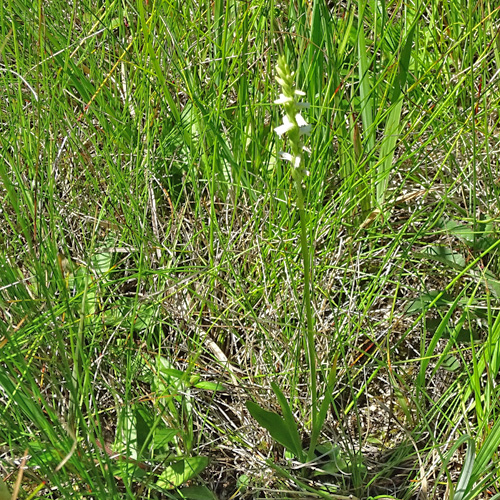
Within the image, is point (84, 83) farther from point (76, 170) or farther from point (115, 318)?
point (115, 318)

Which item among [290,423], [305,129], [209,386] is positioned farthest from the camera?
[209,386]

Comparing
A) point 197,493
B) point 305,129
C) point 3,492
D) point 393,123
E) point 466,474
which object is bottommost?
point 197,493

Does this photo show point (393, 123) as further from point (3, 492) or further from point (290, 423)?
point (3, 492)

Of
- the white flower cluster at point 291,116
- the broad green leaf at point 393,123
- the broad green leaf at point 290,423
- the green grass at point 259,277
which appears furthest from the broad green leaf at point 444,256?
the white flower cluster at point 291,116

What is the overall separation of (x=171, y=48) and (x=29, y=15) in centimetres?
38

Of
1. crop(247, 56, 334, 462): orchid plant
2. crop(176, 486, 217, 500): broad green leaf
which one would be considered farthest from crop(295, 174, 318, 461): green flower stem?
crop(176, 486, 217, 500): broad green leaf

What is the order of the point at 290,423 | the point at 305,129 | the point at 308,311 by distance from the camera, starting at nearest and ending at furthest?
1. the point at 305,129
2. the point at 308,311
3. the point at 290,423

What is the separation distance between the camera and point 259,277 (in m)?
1.39

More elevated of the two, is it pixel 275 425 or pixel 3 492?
pixel 3 492

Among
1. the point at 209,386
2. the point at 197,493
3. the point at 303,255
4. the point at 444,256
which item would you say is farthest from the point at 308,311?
the point at 444,256

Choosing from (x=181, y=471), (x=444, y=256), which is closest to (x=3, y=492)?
(x=181, y=471)

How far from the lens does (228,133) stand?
60.9 inches

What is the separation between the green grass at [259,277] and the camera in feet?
3.88

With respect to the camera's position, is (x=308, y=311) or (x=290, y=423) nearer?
(x=308, y=311)
